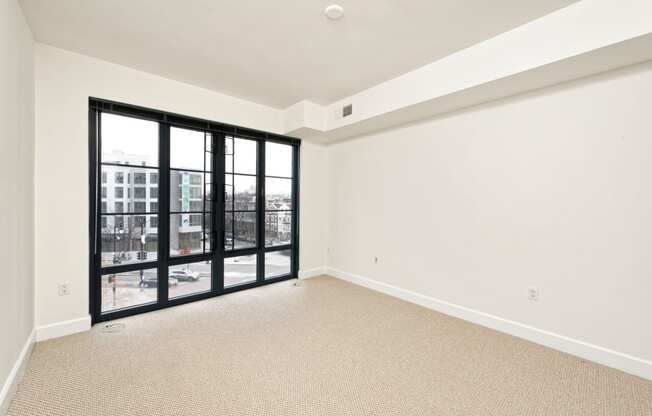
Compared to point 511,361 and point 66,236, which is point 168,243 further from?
point 511,361

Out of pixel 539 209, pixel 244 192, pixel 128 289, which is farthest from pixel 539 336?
pixel 128 289

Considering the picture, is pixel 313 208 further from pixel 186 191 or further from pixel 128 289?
pixel 128 289

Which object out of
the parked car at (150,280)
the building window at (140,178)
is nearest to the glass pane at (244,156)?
the building window at (140,178)

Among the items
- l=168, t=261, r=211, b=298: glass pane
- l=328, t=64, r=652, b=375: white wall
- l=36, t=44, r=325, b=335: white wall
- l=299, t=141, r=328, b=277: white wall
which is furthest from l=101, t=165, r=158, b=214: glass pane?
l=328, t=64, r=652, b=375: white wall

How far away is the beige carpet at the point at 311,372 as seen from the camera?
1.86m

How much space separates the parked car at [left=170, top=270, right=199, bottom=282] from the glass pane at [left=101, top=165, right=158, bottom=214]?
88cm

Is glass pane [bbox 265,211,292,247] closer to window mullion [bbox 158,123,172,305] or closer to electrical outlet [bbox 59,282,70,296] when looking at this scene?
window mullion [bbox 158,123,172,305]

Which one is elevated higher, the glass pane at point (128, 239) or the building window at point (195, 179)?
the building window at point (195, 179)

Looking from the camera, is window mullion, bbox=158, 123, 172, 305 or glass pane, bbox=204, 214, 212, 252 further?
glass pane, bbox=204, 214, 212, 252

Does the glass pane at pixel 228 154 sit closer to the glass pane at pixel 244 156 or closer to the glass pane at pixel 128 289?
the glass pane at pixel 244 156

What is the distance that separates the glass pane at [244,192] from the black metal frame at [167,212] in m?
0.09

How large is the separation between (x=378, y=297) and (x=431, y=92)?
8.88 ft

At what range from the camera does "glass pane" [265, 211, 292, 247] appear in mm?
4512

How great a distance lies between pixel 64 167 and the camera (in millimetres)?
2756
